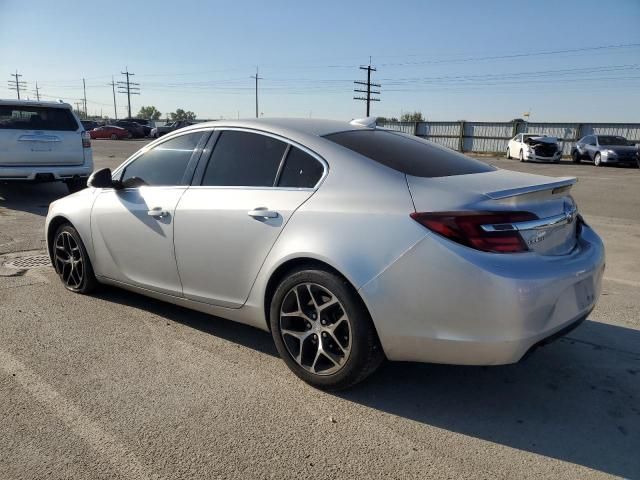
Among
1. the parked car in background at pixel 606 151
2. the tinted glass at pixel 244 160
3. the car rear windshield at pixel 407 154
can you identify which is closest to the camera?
the car rear windshield at pixel 407 154

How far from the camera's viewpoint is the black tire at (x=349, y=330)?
290 cm

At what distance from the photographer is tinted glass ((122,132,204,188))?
3.94 m

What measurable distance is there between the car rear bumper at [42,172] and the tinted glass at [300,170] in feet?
26.0

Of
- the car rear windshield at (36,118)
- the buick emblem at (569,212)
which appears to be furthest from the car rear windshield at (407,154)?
the car rear windshield at (36,118)

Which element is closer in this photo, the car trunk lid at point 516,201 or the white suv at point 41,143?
the car trunk lid at point 516,201

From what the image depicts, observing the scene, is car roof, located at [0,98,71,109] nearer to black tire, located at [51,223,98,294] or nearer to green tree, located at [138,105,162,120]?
black tire, located at [51,223,98,294]

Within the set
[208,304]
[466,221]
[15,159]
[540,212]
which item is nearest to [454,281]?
[466,221]

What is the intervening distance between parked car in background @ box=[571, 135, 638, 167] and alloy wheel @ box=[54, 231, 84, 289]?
979 inches

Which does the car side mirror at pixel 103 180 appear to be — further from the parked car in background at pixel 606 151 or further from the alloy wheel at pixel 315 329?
the parked car in background at pixel 606 151

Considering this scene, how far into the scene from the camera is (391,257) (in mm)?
2758

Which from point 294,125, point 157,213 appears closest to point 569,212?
point 294,125

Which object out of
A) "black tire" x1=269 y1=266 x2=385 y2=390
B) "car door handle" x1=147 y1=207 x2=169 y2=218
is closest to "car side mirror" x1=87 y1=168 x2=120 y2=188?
"car door handle" x1=147 y1=207 x2=169 y2=218

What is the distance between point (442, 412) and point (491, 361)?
454mm

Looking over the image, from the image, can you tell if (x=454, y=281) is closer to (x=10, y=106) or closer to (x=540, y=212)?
(x=540, y=212)
